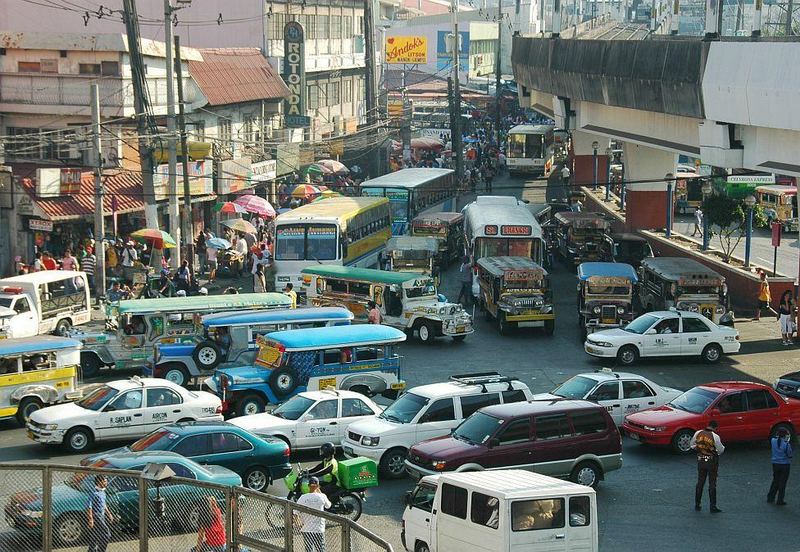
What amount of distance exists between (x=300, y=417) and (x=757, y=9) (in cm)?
1495

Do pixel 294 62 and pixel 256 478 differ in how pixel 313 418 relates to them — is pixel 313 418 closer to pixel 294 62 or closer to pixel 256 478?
pixel 256 478

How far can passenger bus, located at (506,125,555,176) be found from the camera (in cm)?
8044

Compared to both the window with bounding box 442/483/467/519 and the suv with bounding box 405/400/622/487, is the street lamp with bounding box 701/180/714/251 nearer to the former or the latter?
the suv with bounding box 405/400/622/487

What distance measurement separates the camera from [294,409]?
22.5 metres

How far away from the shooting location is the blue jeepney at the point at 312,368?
25.3 m

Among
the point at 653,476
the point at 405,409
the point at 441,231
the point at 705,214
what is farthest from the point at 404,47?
the point at 653,476

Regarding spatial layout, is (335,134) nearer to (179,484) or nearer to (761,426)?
(761,426)

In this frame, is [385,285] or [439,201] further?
[439,201]

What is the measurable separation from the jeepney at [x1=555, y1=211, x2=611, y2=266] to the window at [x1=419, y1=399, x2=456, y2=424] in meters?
26.0

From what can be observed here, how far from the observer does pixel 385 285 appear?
114 feet

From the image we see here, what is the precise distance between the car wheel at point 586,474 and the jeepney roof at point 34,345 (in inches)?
433

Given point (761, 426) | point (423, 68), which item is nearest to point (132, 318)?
point (761, 426)

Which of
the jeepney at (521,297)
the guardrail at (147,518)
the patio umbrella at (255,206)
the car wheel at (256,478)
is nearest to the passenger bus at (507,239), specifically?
the jeepney at (521,297)

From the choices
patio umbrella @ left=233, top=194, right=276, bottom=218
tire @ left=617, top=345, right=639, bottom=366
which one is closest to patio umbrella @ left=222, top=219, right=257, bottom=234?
patio umbrella @ left=233, top=194, right=276, bottom=218
